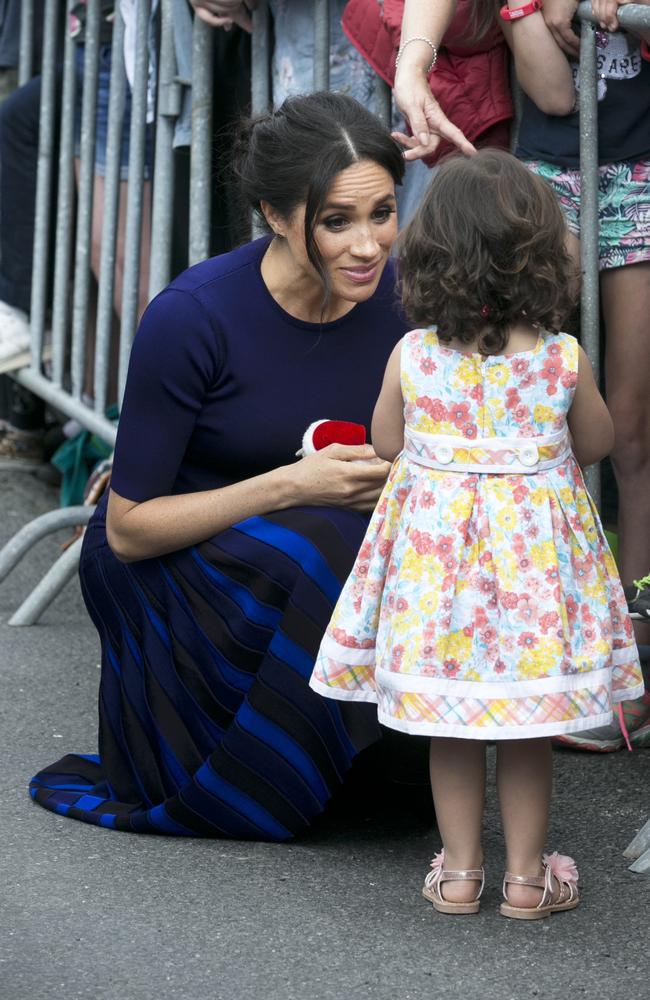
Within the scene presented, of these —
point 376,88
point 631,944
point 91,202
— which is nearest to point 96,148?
point 91,202

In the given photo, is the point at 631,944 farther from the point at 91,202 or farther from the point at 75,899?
the point at 91,202

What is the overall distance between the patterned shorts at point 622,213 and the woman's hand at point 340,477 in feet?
2.23

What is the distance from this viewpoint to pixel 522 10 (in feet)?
10.5

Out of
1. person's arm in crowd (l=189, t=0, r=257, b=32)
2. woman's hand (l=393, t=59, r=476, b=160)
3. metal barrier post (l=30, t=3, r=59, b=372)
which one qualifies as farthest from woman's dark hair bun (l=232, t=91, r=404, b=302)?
metal barrier post (l=30, t=3, r=59, b=372)

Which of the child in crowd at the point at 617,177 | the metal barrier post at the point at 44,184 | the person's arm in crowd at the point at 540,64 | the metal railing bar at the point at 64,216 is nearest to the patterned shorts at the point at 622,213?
the child in crowd at the point at 617,177

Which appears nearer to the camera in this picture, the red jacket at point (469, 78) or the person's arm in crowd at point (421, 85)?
the person's arm in crowd at point (421, 85)

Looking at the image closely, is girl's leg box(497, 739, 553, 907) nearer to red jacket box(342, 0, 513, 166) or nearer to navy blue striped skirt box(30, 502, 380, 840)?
navy blue striped skirt box(30, 502, 380, 840)

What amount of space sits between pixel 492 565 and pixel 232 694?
69cm

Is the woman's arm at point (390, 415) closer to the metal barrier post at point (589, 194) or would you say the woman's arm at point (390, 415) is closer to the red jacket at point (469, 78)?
the metal barrier post at point (589, 194)

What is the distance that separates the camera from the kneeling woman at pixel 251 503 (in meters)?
2.93

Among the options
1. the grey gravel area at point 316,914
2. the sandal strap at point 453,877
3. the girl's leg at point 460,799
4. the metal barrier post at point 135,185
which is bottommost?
the grey gravel area at point 316,914

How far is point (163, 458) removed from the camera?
121 inches

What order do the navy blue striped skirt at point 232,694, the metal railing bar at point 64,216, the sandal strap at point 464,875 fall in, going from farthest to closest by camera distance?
1. the metal railing bar at point 64,216
2. the navy blue striped skirt at point 232,694
3. the sandal strap at point 464,875

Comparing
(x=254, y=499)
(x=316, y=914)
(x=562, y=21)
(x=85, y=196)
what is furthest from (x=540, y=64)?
(x=85, y=196)
